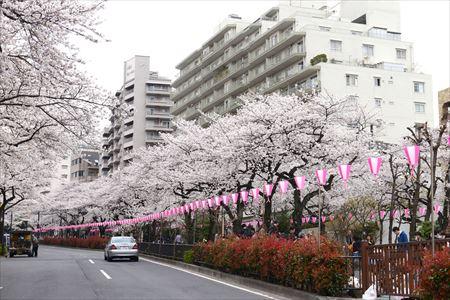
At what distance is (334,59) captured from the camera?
56.1 meters

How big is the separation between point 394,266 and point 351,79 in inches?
1811

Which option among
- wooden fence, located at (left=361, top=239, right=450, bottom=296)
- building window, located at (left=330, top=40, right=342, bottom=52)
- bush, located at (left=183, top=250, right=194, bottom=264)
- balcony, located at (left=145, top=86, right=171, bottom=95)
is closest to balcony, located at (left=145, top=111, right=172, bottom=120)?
balcony, located at (left=145, top=86, right=171, bottom=95)

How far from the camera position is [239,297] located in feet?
41.9

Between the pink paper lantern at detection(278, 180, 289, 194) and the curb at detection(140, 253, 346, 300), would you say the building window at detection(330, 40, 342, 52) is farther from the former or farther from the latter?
the pink paper lantern at detection(278, 180, 289, 194)

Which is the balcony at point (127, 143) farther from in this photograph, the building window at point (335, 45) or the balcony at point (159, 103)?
the building window at point (335, 45)

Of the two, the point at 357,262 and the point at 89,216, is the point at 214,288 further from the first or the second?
the point at 89,216

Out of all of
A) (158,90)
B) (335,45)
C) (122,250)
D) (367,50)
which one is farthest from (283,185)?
(158,90)

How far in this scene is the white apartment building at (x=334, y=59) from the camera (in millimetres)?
54438

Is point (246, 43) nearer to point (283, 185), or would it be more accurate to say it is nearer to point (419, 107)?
point (419, 107)

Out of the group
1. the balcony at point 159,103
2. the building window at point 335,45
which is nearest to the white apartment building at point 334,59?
the building window at point 335,45

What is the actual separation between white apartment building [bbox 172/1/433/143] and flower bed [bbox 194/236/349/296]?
32.8 meters

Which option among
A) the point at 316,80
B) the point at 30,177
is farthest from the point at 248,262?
the point at 316,80

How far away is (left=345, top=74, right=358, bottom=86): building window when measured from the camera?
177 ft

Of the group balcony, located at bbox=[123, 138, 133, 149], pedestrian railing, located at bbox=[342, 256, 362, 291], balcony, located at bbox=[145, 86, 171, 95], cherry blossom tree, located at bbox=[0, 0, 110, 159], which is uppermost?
balcony, located at bbox=[145, 86, 171, 95]
